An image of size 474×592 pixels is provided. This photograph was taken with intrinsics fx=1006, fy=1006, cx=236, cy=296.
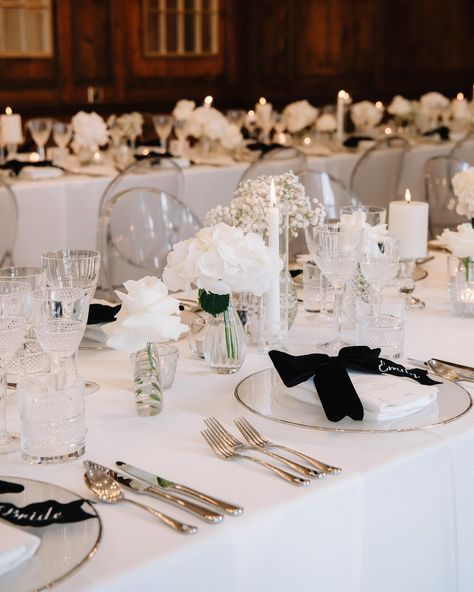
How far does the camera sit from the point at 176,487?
1.40 m

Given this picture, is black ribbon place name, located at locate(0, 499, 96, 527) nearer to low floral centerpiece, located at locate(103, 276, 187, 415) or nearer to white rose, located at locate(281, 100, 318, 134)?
low floral centerpiece, located at locate(103, 276, 187, 415)

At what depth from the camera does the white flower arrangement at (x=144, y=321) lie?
1677 mm

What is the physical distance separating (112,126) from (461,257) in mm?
3818

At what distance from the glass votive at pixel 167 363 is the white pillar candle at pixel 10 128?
3.65m

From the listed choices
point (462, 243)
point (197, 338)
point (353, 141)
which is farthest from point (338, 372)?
point (353, 141)

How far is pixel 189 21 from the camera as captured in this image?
8430mm

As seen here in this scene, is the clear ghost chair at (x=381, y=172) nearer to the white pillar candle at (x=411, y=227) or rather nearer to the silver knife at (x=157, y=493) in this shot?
the white pillar candle at (x=411, y=227)

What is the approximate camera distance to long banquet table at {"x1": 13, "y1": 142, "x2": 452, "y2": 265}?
440cm

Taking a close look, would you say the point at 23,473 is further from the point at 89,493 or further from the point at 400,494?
the point at 400,494

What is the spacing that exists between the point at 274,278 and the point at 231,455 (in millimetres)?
563

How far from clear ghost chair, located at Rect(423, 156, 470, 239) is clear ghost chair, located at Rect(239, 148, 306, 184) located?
0.64 metres

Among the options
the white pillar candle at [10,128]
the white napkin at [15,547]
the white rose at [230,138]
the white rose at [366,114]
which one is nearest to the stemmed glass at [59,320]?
the white napkin at [15,547]

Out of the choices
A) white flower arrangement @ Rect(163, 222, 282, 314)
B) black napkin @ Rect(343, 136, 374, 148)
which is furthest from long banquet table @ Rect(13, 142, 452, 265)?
white flower arrangement @ Rect(163, 222, 282, 314)

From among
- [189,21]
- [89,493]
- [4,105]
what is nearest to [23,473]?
[89,493]
